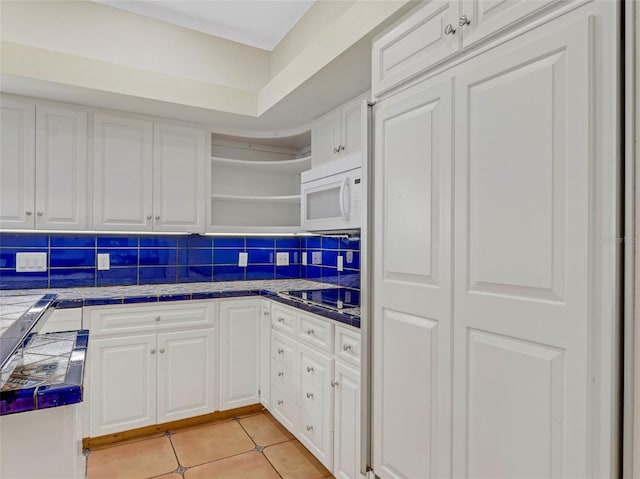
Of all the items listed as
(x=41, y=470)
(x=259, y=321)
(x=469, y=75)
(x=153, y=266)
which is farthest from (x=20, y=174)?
(x=469, y=75)

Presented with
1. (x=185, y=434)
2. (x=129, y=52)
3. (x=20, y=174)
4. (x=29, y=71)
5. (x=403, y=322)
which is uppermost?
(x=129, y=52)

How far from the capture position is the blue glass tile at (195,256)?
10.0 feet

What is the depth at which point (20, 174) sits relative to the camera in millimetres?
2395

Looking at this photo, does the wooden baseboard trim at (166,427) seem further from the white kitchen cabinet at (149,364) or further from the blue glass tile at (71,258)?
the blue glass tile at (71,258)

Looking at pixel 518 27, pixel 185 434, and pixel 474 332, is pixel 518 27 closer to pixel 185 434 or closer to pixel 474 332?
pixel 474 332

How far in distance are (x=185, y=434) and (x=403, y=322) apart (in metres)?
1.82

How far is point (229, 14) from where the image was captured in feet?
8.42

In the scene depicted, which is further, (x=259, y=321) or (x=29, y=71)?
(x=259, y=321)

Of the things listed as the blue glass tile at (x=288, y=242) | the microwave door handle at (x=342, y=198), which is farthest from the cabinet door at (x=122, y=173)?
the microwave door handle at (x=342, y=198)

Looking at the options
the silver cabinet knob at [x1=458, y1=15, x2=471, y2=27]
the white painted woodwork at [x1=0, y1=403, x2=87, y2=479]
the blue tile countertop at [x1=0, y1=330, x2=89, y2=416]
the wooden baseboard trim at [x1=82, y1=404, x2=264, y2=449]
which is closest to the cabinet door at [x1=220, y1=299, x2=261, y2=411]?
the wooden baseboard trim at [x1=82, y1=404, x2=264, y2=449]

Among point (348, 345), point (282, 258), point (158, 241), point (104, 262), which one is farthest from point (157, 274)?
point (348, 345)

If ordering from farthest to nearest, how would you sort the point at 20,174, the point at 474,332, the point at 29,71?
the point at 20,174 → the point at 29,71 → the point at 474,332

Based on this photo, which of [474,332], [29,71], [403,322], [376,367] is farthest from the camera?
[29,71]

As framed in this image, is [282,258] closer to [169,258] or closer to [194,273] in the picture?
[194,273]
